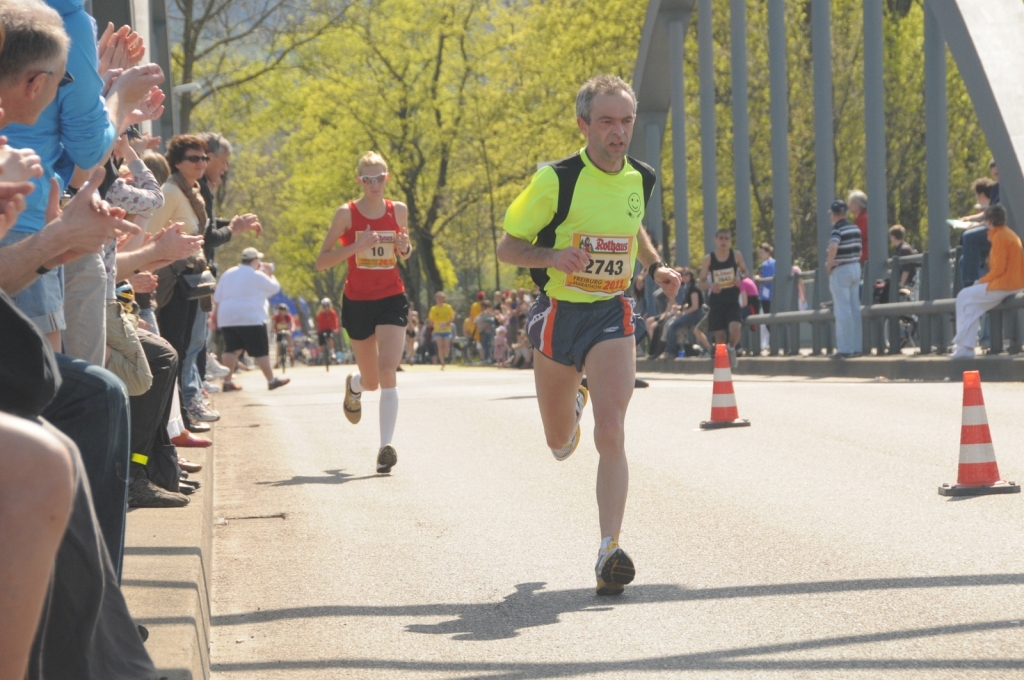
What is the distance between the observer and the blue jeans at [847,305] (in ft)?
63.6

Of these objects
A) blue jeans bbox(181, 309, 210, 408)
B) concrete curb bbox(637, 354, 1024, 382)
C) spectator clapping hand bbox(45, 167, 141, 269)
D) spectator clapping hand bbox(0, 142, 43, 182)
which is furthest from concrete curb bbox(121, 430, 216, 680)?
concrete curb bbox(637, 354, 1024, 382)

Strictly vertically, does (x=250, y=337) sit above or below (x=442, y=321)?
below

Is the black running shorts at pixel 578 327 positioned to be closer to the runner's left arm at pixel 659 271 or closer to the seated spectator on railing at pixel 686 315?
the runner's left arm at pixel 659 271

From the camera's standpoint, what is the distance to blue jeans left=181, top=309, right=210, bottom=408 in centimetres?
1166

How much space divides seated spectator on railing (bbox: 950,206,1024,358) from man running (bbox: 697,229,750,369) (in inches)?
229

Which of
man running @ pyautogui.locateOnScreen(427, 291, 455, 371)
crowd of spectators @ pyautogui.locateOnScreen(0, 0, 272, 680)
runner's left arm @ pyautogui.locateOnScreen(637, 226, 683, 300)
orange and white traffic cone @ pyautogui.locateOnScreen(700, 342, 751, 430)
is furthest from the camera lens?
man running @ pyautogui.locateOnScreen(427, 291, 455, 371)

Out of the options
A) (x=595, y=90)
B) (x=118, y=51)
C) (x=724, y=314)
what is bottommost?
(x=724, y=314)

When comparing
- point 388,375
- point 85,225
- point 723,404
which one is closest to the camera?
point 85,225

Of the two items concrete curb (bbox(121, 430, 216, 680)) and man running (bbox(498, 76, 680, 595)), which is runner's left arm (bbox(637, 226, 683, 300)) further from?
concrete curb (bbox(121, 430, 216, 680))

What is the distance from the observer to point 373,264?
32.9ft

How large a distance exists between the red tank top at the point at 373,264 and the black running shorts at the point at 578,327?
3.67 metres

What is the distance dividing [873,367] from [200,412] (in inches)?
364

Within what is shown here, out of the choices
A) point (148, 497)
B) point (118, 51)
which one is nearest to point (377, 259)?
point (148, 497)

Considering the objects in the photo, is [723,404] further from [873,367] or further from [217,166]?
[873,367]
